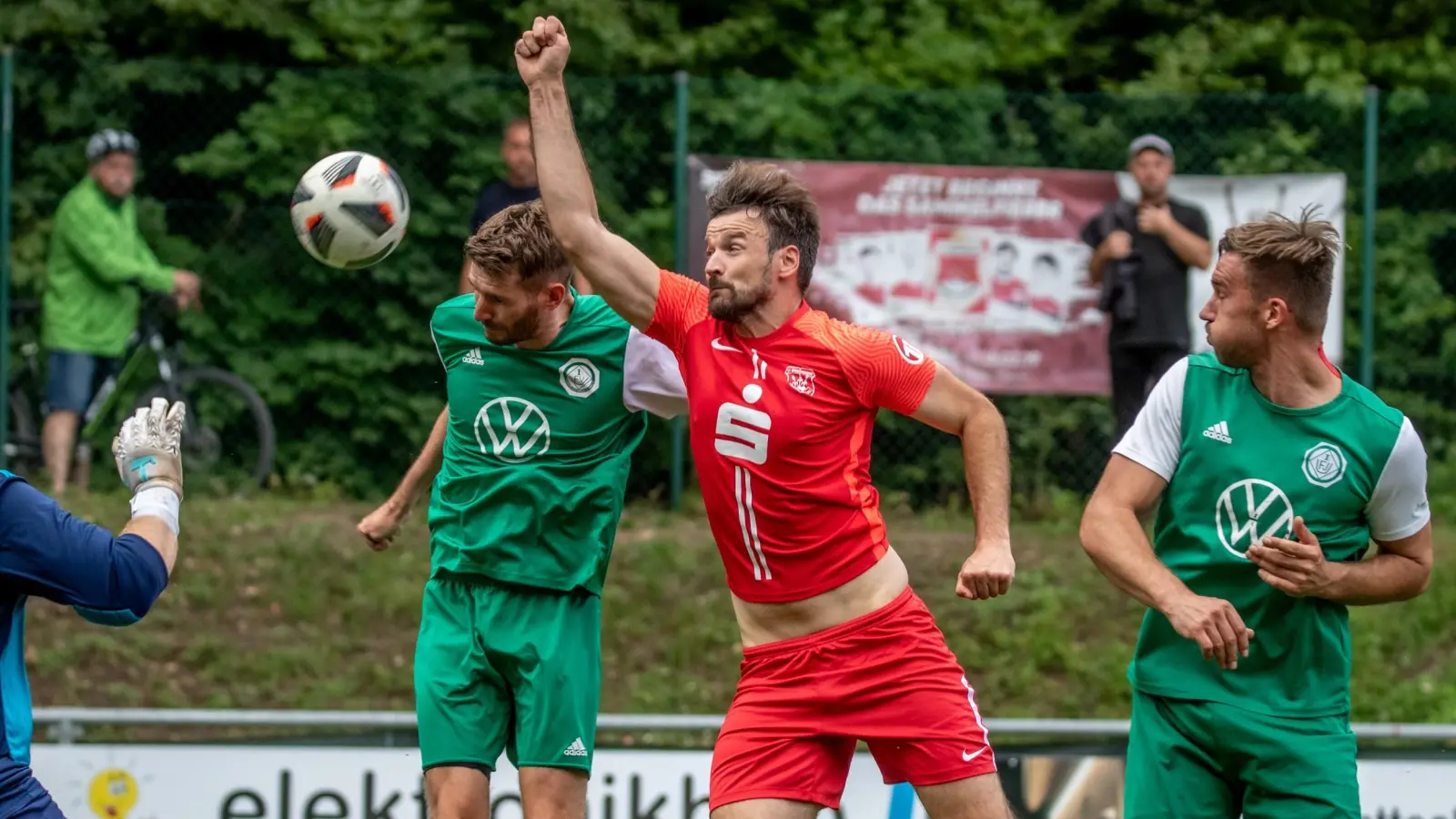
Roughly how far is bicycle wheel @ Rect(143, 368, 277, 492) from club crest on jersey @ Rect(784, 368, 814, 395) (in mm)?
7312

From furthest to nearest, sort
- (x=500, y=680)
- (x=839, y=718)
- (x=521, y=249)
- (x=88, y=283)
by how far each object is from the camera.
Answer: (x=88, y=283) < (x=500, y=680) < (x=521, y=249) < (x=839, y=718)

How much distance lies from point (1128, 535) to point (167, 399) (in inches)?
312

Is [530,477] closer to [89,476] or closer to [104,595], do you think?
[104,595]

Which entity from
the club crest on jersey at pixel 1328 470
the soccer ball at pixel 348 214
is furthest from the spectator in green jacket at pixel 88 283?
the club crest on jersey at pixel 1328 470

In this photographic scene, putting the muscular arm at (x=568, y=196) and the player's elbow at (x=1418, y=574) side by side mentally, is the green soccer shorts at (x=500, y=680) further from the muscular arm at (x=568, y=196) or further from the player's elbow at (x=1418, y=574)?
the player's elbow at (x=1418, y=574)

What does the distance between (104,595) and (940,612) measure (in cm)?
669

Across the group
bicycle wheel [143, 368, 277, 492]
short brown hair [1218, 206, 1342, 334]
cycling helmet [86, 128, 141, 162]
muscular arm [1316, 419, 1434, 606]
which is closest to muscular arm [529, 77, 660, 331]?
short brown hair [1218, 206, 1342, 334]

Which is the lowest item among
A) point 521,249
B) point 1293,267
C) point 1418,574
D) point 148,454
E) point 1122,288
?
point 1418,574

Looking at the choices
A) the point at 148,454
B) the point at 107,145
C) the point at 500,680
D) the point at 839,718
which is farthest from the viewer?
the point at 107,145

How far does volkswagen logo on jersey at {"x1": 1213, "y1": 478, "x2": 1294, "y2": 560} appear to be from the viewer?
468 centimetres

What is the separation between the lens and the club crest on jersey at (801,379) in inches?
190

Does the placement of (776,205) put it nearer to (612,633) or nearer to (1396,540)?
(1396,540)

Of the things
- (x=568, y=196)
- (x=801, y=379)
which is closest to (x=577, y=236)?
(x=568, y=196)

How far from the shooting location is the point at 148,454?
170 inches
